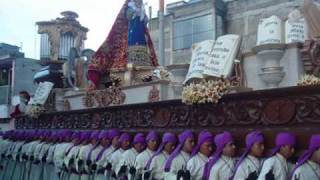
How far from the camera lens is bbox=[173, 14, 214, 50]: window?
17.8 metres

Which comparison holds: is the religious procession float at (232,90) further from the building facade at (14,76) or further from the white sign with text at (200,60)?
the building facade at (14,76)

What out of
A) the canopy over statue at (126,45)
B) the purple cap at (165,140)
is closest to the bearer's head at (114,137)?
the purple cap at (165,140)

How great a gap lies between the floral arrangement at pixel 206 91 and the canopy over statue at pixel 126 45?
394cm

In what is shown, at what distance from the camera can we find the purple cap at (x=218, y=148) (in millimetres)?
5633

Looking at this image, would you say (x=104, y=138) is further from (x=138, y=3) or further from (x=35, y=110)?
(x=35, y=110)

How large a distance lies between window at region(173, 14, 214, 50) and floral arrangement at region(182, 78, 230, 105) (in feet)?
38.3

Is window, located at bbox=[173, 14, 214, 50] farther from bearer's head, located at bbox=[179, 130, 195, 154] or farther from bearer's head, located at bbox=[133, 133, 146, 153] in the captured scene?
bearer's head, located at bbox=[179, 130, 195, 154]

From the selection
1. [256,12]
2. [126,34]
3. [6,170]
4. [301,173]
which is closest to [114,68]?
[126,34]

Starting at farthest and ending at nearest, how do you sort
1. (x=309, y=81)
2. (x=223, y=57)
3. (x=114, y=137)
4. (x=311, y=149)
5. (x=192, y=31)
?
(x=192, y=31), (x=114, y=137), (x=223, y=57), (x=309, y=81), (x=311, y=149)

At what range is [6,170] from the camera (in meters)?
12.1

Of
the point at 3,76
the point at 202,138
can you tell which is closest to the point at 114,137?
the point at 202,138

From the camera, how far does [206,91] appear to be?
6.04 m

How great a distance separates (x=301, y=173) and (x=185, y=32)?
14259 mm

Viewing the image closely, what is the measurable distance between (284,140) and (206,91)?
1392 millimetres
